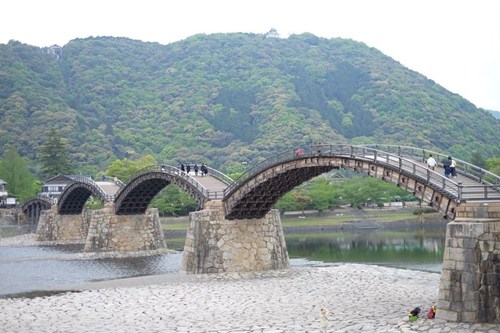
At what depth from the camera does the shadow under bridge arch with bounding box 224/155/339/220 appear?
33.8m

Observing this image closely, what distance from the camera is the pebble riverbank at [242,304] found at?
21.8 m

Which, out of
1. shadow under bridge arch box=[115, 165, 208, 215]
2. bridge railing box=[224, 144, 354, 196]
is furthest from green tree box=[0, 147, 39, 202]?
bridge railing box=[224, 144, 354, 196]

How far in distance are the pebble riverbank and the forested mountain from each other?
95.1 metres

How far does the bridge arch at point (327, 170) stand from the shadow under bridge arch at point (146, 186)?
215 inches

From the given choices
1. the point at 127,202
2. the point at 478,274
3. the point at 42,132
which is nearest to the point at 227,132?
the point at 42,132

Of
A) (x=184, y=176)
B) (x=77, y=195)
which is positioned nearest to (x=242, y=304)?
(x=184, y=176)

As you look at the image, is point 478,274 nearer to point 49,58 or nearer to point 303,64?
point 303,64

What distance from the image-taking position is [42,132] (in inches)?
5408

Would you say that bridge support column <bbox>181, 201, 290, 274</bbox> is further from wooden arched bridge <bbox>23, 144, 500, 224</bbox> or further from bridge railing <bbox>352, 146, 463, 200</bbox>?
bridge railing <bbox>352, 146, 463, 200</bbox>

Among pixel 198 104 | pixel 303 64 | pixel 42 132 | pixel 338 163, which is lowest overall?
pixel 338 163

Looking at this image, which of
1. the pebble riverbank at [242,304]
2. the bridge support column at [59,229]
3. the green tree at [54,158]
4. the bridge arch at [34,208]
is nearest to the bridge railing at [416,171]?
the pebble riverbank at [242,304]

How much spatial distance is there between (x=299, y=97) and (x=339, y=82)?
2209 cm

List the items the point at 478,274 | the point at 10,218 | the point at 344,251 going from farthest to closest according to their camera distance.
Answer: the point at 10,218 < the point at 344,251 < the point at 478,274

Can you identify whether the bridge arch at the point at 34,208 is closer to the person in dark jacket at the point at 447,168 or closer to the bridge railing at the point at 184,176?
the bridge railing at the point at 184,176
